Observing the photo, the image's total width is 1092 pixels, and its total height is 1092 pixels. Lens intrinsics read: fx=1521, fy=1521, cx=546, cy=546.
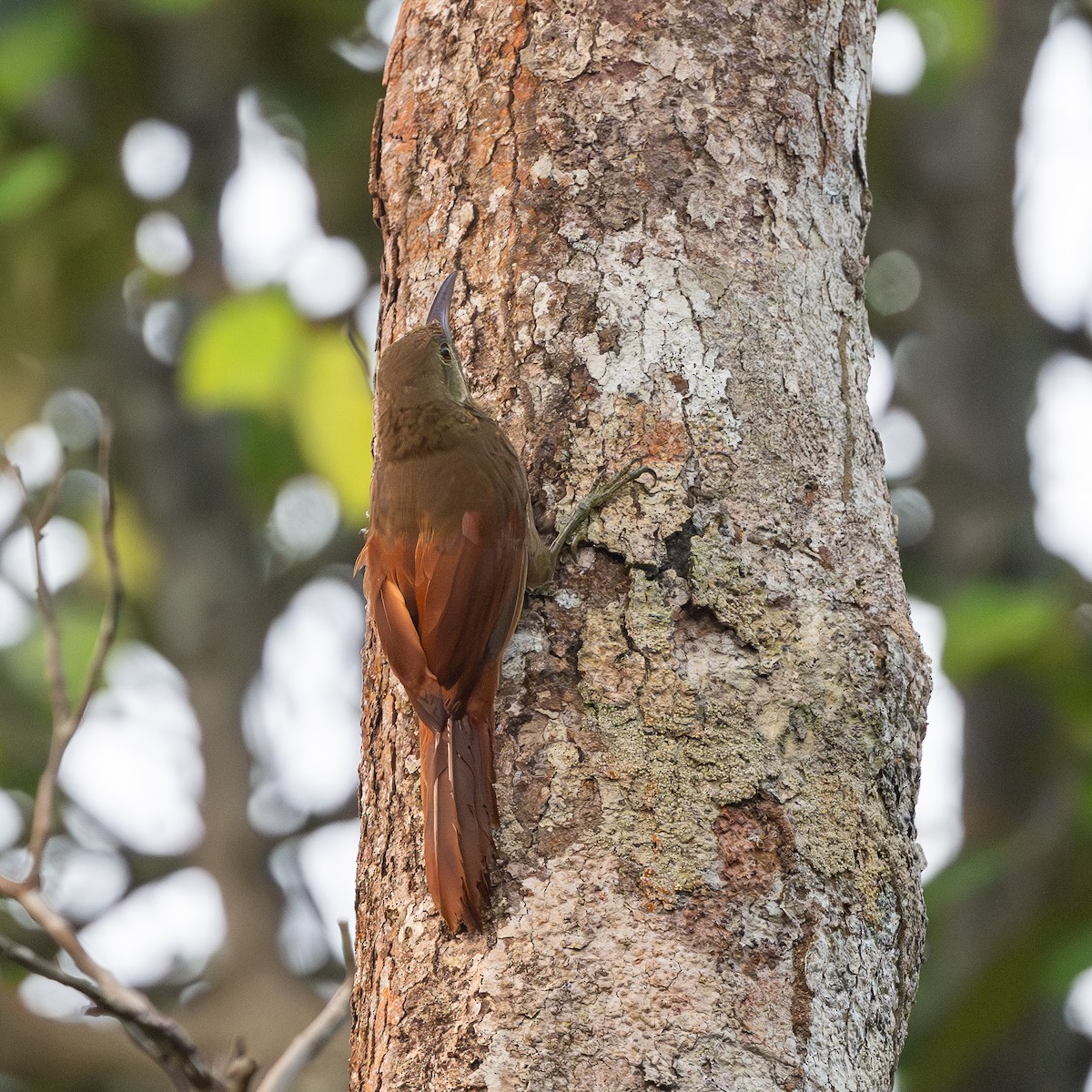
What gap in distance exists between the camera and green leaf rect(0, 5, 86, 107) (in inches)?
165

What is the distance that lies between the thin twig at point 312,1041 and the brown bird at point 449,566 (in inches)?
15.2

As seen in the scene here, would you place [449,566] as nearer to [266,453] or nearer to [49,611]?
[49,611]

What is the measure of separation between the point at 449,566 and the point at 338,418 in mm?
1818

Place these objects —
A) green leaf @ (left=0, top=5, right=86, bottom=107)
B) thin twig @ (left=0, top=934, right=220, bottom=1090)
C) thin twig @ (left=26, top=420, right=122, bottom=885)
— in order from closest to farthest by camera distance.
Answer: thin twig @ (left=0, top=934, right=220, bottom=1090) < thin twig @ (left=26, top=420, right=122, bottom=885) < green leaf @ (left=0, top=5, right=86, bottom=107)

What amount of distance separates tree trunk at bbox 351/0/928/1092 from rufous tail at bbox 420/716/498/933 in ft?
0.12

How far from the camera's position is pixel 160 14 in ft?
18.4

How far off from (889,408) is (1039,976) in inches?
143

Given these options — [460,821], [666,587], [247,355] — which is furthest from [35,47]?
[460,821]

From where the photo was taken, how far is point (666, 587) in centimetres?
197

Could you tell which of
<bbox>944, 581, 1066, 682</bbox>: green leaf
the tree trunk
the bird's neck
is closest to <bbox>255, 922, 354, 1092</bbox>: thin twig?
the tree trunk

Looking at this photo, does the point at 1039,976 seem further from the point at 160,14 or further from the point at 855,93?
the point at 160,14

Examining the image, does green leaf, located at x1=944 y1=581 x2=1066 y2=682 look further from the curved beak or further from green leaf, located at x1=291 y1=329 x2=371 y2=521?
the curved beak

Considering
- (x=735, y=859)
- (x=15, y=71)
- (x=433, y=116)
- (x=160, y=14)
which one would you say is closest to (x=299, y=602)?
(x=160, y=14)

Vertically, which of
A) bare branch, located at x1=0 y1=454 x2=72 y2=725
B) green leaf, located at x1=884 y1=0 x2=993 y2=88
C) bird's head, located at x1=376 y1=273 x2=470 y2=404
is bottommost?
bare branch, located at x1=0 y1=454 x2=72 y2=725
